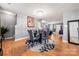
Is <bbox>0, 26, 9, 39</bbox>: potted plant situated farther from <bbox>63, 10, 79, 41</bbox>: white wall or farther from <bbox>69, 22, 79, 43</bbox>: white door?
<bbox>69, 22, 79, 43</bbox>: white door

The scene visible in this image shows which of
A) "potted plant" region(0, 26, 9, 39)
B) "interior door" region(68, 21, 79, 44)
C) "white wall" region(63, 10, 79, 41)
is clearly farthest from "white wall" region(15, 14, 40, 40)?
"interior door" region(68, 21, 79, 44)

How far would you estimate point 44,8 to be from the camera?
2.17 m

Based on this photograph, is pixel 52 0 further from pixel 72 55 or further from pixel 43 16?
pixel 72 55

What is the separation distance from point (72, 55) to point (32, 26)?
3.77 feet

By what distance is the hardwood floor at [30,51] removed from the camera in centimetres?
218

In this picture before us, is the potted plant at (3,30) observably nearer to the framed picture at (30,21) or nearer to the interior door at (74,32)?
the framed picture at (30,21)

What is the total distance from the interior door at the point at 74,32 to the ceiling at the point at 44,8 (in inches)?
11.5

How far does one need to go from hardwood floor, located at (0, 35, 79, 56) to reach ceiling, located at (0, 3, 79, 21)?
1.82 feet

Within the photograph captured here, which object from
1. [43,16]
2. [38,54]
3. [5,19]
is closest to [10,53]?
[38,54]

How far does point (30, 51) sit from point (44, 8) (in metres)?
1.05

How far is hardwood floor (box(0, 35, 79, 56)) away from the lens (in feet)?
7.14

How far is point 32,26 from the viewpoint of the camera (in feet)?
7.34

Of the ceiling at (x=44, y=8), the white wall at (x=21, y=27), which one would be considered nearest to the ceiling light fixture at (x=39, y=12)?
the ceiling at (x=44, y=8)

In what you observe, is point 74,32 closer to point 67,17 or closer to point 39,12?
point 67,17
